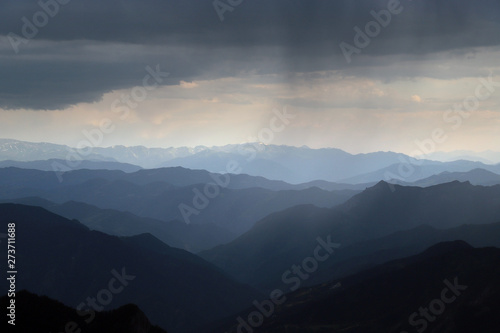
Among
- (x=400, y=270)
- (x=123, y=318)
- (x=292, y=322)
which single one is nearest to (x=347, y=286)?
(x=400, y=270)

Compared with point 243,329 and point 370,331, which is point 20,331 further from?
point 243,329

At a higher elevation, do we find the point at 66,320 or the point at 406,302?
the point at 66,320

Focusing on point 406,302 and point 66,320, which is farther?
point 406,302

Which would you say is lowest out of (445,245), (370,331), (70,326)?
(370,331)

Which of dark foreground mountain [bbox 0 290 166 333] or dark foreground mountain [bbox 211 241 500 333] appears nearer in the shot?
dark foreground mountain [bbox 0 290 166 333]
